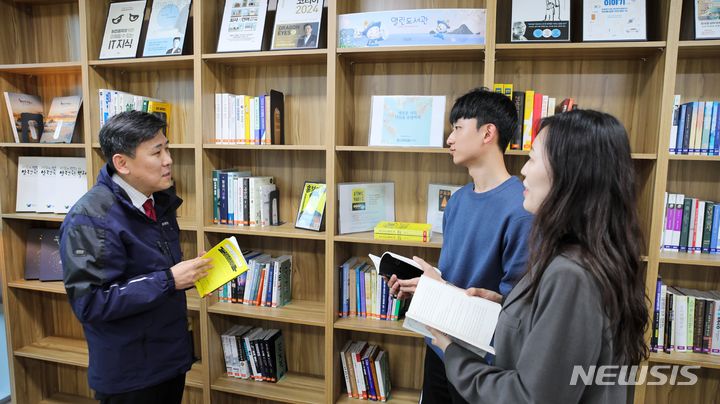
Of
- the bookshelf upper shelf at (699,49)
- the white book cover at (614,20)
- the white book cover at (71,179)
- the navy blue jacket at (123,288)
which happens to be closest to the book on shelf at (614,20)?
the white book cover at (614,20)

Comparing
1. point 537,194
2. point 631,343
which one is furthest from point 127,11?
point 631,343

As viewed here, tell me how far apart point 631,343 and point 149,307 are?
1.46 m

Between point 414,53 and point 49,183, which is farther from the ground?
point 414,53

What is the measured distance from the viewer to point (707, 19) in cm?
175

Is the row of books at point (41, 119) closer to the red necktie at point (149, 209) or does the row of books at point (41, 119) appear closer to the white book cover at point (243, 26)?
the white book cover at point (243, 26)

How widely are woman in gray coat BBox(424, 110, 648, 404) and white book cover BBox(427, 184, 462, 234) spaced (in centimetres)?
121

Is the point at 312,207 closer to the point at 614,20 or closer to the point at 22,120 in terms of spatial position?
the point at 614,20

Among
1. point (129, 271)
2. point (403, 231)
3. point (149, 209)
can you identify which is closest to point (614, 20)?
point (403, 231)

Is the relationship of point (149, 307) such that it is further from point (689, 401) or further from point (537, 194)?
point (689, 401)

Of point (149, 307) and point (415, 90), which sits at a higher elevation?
point (415, 90)

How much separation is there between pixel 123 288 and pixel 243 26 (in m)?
1.45

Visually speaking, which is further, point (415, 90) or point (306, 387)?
point (306, 387)

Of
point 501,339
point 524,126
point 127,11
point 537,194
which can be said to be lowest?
point 501,339

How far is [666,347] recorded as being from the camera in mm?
1920
